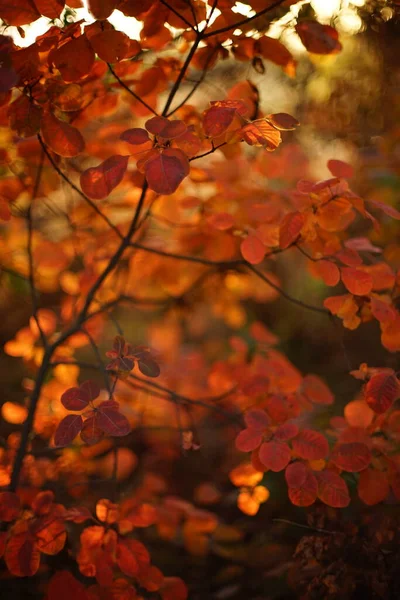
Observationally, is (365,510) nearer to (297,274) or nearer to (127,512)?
(127,512)

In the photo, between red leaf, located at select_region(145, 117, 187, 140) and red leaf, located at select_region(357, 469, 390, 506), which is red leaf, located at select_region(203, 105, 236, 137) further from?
red leaf, located at select_region(357, 469, 390, 506)

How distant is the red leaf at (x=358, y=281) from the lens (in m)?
1.05

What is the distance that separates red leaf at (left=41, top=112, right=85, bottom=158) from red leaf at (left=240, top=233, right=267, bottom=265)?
40cm

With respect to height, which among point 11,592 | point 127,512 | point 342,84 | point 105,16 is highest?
point 342,84

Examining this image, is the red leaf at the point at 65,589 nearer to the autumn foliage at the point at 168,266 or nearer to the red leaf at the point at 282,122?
the autumn foliage at the point at 168,266

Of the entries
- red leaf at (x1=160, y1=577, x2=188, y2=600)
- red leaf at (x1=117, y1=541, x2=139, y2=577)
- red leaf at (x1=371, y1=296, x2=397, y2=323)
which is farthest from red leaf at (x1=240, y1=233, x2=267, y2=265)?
red leaf at (x1=160, y1=577, x2=188, y2=600)

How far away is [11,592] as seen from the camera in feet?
4.84

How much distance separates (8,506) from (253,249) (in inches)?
29.6

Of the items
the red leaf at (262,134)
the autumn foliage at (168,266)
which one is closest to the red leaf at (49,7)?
the autumn foliage at (168,266)

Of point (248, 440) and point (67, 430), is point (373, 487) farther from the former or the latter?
point (67, 430)

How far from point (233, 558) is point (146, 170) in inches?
56.8

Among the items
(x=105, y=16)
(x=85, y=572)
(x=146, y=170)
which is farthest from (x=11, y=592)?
(x=105, y=16)

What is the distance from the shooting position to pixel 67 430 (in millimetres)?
896

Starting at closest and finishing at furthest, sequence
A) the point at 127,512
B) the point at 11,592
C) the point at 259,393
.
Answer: the point at 127,512 → the point at 259,393 → the point at 11,592
